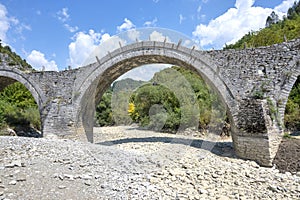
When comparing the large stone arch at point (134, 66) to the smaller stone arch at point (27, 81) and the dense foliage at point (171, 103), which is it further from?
the dense foliage at point (171, 103)

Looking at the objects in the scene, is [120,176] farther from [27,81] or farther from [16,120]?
[16,120]

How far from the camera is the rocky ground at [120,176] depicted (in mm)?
4141

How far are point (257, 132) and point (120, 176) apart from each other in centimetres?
469

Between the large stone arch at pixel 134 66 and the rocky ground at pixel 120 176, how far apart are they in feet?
9.01

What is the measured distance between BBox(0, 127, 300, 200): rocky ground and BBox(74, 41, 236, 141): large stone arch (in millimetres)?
2747

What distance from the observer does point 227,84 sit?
7781 millimetres

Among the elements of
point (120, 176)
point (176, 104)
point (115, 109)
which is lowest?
point (120, 176)

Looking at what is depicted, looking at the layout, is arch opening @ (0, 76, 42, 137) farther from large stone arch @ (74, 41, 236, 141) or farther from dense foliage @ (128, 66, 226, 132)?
dense foliage @ (128, 66, 226, 132)

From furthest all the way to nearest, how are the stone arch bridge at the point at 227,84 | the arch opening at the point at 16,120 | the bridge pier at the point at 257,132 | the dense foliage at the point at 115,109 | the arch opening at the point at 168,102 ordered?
1. the dense foliage at the point at 115,109
2. the arch opening at the point at 168,102
3. the arch opening at the point at 16,120
4. the stone arch bridge at the point at 227,84
5. the bridge pier at the point at 257,132

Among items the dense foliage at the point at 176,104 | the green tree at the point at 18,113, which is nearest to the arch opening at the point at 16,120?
the green tree at the point at 18,113

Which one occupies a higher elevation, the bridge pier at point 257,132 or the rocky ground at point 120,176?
the bridge pier at point 257,132

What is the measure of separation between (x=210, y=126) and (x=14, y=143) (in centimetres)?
1146

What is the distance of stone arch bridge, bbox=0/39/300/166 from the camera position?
7.09m

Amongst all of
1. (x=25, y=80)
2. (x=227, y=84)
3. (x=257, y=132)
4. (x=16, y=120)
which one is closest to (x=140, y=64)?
(x=227, y=84)
